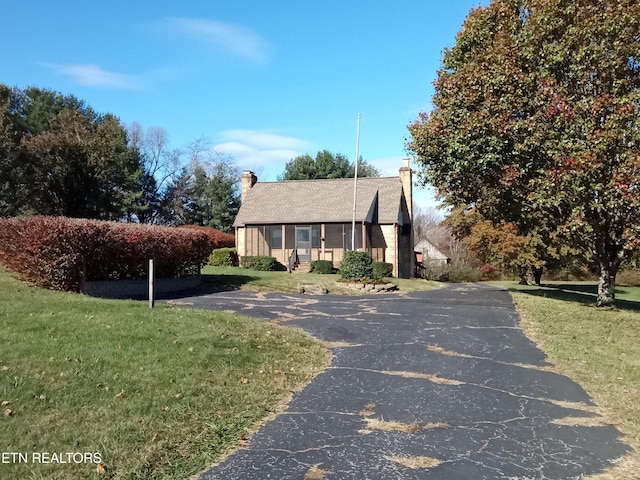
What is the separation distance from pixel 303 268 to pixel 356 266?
24.4 ft

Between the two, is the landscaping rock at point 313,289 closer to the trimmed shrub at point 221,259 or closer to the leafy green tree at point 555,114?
the leafy green tree at point 555,114

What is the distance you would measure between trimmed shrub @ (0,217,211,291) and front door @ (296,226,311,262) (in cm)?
1643

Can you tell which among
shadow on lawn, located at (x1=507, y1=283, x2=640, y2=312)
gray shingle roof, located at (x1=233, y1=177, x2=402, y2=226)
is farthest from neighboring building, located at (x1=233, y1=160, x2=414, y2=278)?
shadow on lawn, located at (x1=507, y1=283, x2=640, y2=312)

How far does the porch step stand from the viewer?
31.0 meters

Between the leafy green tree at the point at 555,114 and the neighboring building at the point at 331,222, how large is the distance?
51.8 feet

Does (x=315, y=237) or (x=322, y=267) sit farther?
(x=315, y=237)

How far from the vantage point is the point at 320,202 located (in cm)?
3497

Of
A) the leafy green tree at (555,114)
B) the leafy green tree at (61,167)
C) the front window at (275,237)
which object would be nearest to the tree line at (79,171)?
the leafy green tree at (61,167)

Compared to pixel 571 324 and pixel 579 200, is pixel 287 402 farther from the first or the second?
pixel 579 200

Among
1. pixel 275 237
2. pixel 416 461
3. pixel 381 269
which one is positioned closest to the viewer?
pixel 416 461

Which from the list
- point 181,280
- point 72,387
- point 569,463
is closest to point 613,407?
point 569,463

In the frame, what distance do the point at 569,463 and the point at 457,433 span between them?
1.01m

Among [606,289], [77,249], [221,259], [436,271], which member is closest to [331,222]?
[221,259]

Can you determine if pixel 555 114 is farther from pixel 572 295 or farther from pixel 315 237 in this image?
pixel 315 237
